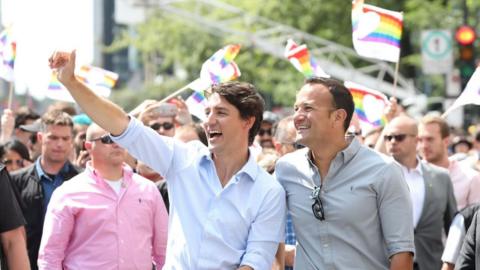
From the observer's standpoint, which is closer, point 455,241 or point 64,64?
point 64,64

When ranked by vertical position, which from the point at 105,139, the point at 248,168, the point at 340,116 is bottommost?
the point at 105,139

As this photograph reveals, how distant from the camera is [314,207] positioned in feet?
20.8

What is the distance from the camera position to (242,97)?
20.9 ft

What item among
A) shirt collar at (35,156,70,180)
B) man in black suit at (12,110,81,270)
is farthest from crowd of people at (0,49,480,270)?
shirt collar at (35,156,70,180)

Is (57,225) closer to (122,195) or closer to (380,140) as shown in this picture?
(122,195)

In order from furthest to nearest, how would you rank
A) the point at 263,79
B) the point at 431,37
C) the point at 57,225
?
the point at 263,79 → the point at 431,37 → the point at 57,225

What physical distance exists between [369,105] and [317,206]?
530 centimetres

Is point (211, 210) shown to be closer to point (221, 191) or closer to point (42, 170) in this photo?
point (221, 191)

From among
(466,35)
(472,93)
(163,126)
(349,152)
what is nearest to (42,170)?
(163,126)

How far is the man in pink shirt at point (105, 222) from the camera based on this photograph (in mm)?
7734

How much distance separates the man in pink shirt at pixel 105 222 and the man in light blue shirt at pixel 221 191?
1.49 meters

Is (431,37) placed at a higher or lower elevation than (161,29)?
higher

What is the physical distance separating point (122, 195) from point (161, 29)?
1288 inches

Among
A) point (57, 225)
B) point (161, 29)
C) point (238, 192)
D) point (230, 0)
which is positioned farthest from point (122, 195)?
point (161, 29)
